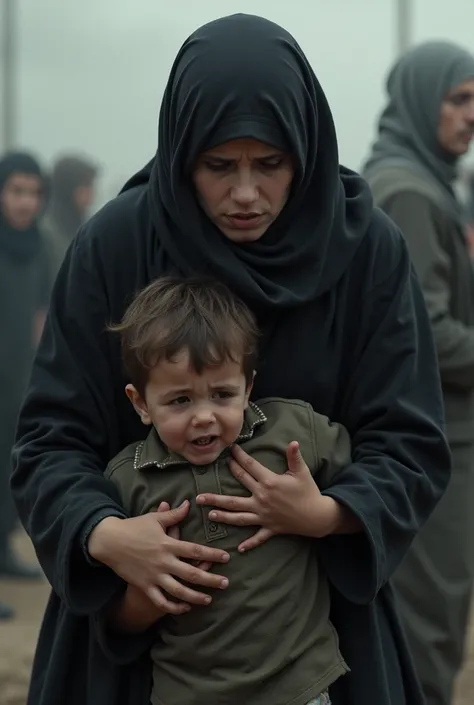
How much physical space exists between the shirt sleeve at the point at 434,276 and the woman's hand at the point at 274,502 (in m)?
1.85

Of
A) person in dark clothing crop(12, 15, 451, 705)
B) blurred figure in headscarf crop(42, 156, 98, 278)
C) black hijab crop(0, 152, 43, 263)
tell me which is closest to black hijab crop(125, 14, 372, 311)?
person in dark clothing crop(12, 15, 451, 705)

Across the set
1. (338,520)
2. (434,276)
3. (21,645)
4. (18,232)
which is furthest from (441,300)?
(18,232)

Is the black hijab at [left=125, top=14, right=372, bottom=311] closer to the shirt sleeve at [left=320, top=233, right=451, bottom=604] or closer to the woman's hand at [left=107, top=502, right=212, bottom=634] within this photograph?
the shirt sleeve at [left=320, top=233, right=451, bottom=604]

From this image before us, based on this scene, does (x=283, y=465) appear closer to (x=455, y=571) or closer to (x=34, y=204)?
(x=455, y=571)

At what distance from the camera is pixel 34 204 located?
7.96 m

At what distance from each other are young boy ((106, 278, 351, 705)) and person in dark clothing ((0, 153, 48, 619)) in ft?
16.5

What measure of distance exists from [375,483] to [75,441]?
1.66ft

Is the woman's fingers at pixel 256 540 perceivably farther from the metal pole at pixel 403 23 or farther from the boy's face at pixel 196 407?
the metal pole at pixel 403 23

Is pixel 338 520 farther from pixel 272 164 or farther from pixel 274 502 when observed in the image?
pixel 272 164

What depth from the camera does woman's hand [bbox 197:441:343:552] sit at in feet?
7.98

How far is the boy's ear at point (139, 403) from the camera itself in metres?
2.53

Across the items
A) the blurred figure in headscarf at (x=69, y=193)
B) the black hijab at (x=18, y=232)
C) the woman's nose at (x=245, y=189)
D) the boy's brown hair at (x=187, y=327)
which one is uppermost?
the woman's nose at (x=245, y=189)

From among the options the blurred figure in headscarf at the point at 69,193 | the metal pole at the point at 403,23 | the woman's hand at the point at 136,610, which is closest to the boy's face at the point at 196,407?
the woman's hand at the point at 136,610

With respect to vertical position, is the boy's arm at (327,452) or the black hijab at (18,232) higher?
the boy's arm at (327,452)
